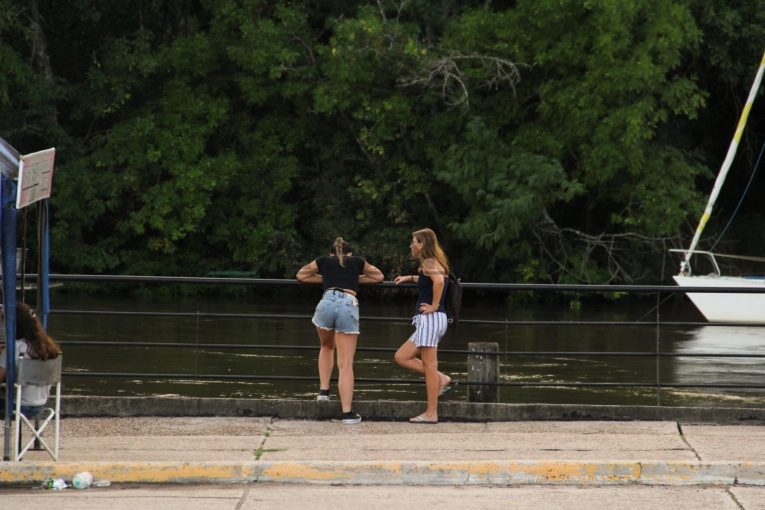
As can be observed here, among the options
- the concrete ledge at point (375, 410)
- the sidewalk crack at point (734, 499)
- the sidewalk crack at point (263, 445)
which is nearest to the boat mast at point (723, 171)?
the concrete ledge at point (375, 410)

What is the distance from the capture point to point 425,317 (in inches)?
358

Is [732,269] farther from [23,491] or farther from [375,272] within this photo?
[23,491]

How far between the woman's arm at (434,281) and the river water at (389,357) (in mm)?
748

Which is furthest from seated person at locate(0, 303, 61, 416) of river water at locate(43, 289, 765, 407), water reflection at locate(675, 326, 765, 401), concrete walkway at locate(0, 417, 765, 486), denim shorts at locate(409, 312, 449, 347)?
water reflection at locate(675, 326, 765, 401)

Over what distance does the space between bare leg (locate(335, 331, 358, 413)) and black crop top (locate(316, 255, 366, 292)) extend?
406 millimetres

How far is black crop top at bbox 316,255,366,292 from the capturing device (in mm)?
9156

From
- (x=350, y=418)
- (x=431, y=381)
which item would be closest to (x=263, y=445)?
(x=350, y=418)

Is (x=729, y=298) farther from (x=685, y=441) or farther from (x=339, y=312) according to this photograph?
(x=339, y=312)

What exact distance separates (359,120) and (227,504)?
29.5 meters

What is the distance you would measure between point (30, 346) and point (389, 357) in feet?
40.3

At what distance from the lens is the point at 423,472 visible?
7.14 m

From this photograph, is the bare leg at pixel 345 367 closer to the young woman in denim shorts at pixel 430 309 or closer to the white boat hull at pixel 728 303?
the young woman in denim shorts at pixel 430 309

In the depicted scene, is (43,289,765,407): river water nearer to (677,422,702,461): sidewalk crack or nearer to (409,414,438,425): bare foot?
(409,414,438,425): bare foot

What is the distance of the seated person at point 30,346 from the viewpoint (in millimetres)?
7227
